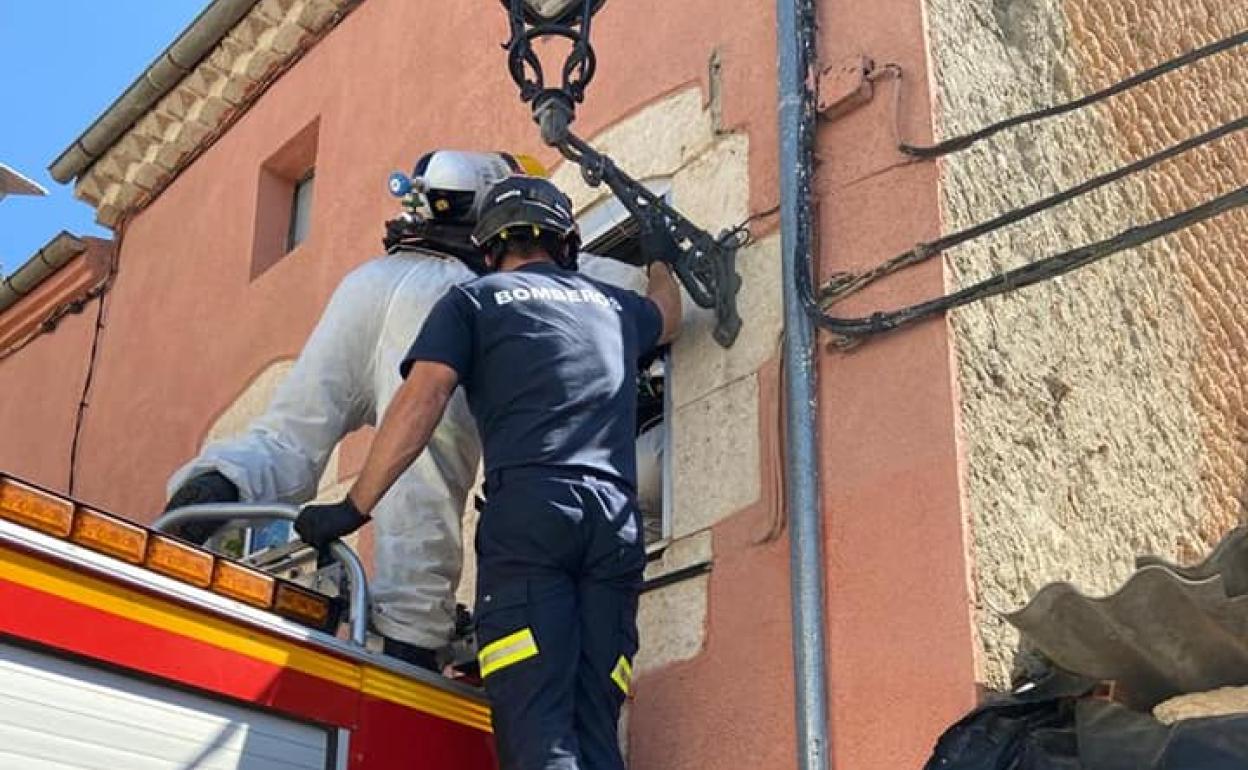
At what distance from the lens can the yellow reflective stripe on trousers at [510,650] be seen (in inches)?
180

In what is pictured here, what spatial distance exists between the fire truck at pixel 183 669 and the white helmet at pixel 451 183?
1637 mm

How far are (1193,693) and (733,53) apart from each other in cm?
285

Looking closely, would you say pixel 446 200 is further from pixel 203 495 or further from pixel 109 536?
pixel 109 536

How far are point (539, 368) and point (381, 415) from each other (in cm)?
101

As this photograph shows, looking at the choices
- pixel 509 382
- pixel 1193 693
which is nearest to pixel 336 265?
pixel 509 382

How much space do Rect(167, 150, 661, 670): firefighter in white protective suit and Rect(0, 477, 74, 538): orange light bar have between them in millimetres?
1110

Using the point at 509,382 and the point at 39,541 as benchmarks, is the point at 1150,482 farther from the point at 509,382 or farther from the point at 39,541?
the point at 39,541

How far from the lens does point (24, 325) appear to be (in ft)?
38.4

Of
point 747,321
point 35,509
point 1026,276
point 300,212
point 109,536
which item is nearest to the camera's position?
point 35,509

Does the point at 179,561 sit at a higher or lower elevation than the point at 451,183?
lower

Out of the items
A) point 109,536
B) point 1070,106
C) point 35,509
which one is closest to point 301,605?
point 109,536

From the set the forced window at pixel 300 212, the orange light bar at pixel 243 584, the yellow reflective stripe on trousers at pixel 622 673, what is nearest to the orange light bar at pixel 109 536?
the orange light bar at pixel 243 584

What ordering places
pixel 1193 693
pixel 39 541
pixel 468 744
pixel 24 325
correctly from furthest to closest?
pixel 24 325
pixel 468 744
pixel 1193 693
pixel 39 541

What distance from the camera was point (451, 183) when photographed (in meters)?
6.00
